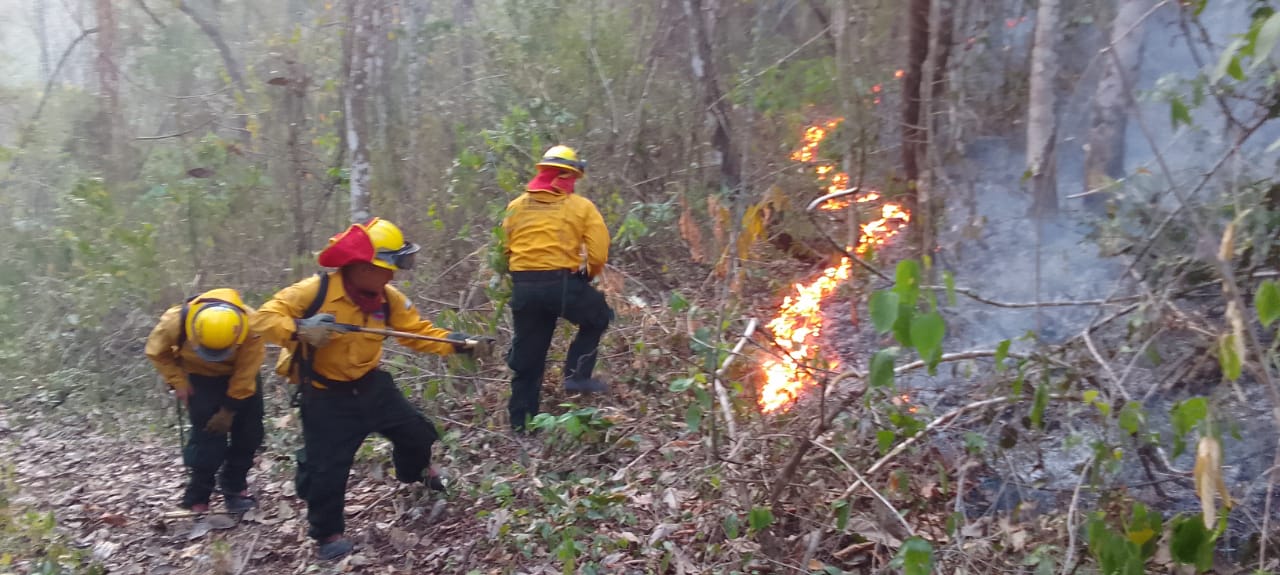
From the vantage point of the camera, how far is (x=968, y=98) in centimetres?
823

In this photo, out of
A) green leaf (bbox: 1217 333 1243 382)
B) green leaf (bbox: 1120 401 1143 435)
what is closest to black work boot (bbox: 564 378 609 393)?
green leaf (bbox: 1120 401 1143 435)

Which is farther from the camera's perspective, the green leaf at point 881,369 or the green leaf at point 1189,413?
the green leaf at point 881,369

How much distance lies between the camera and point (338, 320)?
4.76m

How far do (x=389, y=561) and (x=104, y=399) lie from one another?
5335mm

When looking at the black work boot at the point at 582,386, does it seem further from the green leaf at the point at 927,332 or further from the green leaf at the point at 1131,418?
the green leaf at the point at 927,332

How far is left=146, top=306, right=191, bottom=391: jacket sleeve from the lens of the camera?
5.26m

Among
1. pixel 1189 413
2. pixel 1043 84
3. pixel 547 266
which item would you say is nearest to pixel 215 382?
pixel 547 266

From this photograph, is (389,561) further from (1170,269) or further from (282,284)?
(282,284)

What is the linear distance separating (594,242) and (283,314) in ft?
7.10

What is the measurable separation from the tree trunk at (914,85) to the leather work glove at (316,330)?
14.7 feet

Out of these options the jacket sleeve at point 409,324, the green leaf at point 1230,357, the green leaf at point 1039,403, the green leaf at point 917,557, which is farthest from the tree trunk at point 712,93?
the green leaf at point 1230,357

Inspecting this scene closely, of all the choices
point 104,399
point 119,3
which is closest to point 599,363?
point 104,399

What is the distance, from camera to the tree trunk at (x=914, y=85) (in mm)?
7168

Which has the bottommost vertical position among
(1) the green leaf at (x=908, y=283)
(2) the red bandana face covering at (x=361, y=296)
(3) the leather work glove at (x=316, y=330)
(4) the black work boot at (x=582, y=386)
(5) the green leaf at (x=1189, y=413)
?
(4) the black work boot at (x=582, y=386)
